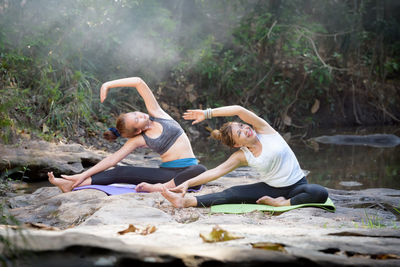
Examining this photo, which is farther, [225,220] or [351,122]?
[351,122]

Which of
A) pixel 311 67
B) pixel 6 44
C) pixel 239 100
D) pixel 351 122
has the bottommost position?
pixel 351 122

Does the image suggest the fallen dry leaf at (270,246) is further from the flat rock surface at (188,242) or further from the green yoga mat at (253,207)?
the green yoga mat at (253,207)

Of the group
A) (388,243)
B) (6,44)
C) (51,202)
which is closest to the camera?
(388,243)

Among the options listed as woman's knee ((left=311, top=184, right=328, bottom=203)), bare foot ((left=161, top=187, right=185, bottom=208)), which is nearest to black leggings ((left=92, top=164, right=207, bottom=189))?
bare foot ((left=161, top=187, right=185, bottom=208))

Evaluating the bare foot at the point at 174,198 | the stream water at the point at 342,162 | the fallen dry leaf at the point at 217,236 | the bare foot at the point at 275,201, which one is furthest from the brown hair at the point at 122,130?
the fallen dry leaf at the point at 217,236

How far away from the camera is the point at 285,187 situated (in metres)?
3.86

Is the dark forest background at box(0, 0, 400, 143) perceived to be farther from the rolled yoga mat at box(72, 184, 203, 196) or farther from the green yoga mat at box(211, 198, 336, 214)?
the green yoga mat at box(211, 198, 336, 214)

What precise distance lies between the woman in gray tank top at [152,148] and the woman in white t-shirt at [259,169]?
1.93ft

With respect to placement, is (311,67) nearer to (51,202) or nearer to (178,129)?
(178,129)

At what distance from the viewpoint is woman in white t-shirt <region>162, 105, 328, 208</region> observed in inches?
146

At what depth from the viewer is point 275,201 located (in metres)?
3.72

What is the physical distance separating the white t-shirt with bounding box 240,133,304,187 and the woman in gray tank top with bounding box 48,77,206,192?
0.78m

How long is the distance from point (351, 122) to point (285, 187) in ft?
25.9

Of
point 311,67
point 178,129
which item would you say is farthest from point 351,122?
point 178,129
